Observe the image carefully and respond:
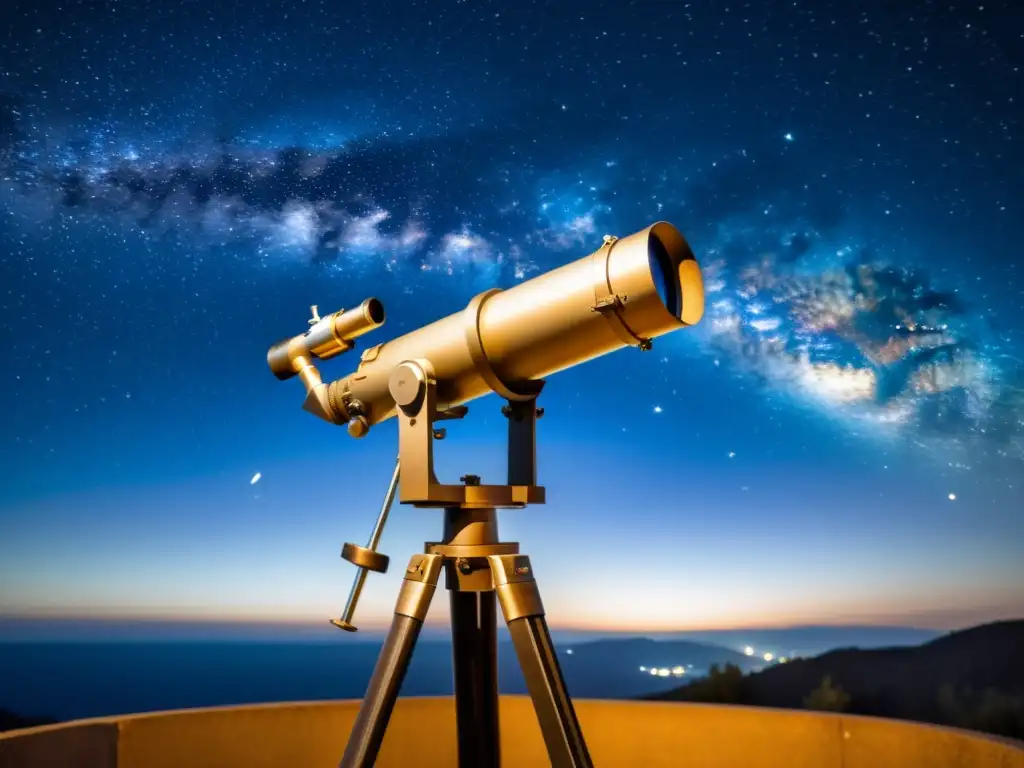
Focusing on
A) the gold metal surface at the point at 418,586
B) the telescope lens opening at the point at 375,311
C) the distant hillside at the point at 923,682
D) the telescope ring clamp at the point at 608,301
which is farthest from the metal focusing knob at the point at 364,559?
the distant hillside at the point at 923,682

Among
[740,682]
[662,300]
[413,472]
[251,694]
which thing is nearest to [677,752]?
[413,472]

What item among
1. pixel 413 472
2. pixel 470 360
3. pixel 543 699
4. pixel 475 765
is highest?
pixel 470 360

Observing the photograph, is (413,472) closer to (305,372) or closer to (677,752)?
(305,372)

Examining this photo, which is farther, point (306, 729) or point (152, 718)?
point (306, 729)

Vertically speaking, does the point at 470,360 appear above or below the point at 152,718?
above

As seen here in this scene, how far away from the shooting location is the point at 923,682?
22.9 ft

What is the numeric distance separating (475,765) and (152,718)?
1600mm

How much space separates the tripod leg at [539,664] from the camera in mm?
1830

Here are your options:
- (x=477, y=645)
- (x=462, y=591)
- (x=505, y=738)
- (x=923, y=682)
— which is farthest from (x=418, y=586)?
(x=923, y=682)

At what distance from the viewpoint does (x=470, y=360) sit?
2104 millimetres

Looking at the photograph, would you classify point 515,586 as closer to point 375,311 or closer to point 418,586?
point 418,586

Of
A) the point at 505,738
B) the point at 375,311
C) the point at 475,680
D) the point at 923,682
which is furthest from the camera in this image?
the point at 923,682

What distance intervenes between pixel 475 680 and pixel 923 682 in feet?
20.5

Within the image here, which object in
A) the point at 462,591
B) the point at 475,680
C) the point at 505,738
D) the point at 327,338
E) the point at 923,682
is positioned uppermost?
the point at 327,338
